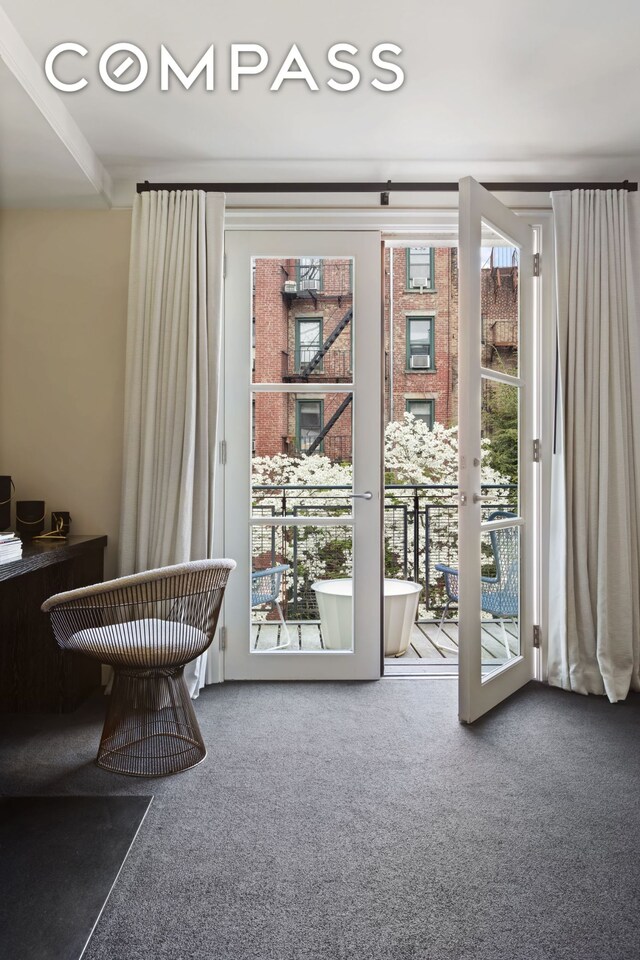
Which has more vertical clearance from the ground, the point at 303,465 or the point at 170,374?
the point at 170,374

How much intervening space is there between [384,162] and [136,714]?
9.42 ft

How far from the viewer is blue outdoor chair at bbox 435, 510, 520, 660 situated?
3012 mm

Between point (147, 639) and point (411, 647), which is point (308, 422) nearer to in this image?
point (147, 639)

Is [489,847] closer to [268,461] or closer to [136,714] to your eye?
[136,714]

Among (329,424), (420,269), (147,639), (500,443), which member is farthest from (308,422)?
(420,269)

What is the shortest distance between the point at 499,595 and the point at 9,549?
223 cm

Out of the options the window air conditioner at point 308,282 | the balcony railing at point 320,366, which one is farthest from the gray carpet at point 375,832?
the window air conditioner at point 308,282

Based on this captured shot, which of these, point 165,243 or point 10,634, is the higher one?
point 165,243

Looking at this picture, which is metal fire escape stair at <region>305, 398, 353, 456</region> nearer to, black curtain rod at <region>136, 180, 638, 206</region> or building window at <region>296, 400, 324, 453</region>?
building window at <region>296, 400, 324, 453</region>

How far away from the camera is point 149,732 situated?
254cm

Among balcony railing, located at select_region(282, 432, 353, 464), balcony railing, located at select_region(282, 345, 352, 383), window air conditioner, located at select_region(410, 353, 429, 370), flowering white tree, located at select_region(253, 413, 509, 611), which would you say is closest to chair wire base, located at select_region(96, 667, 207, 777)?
flowering white tree, located at select_region(253, 413, 509, 611)

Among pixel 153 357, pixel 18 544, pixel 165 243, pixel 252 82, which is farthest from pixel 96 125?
pixel 18 544

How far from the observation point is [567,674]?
3.11 m

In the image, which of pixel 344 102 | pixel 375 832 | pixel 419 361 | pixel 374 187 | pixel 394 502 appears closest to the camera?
pixel 375 832
